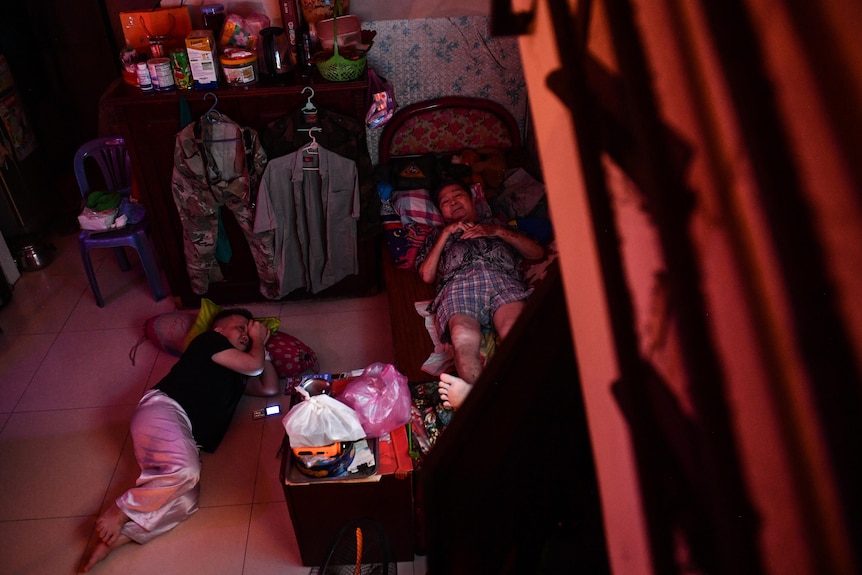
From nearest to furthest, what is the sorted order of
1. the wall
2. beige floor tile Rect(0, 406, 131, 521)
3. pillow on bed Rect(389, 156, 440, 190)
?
the wall
beige floor tile Rect(0, 406, 131, 521)
pillow on bed Rect(389, 156, 440, 190)

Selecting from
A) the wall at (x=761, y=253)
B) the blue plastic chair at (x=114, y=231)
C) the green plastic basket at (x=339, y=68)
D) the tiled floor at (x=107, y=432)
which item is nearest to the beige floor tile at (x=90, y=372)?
the tiled floor at (x=107, y=432)

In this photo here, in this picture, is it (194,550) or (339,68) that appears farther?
(339,68)

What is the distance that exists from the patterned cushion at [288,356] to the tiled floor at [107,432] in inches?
6.1

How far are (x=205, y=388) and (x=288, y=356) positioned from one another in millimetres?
455

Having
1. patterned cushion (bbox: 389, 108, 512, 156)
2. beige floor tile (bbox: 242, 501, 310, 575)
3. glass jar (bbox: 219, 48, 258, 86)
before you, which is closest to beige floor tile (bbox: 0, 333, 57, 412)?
beige floor tile (bbox: 242, 501, 310, 575)

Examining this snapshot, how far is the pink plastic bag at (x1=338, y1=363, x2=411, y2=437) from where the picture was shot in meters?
2.21

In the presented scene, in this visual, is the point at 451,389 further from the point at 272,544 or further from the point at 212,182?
the point at 212,182

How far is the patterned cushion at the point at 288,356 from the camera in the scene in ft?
9.85

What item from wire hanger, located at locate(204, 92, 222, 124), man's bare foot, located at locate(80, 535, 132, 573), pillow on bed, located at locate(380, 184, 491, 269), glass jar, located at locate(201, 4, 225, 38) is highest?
glass jar, located at locate(201, 4, 225, 38)

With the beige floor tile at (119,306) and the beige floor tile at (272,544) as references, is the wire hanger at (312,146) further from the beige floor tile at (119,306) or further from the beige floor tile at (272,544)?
the beige floor tile at (272,544)

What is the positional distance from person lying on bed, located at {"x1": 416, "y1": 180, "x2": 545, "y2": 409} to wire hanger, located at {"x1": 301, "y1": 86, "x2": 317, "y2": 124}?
82cm

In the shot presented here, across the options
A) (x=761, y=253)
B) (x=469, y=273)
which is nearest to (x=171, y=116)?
(x=469, y=273)

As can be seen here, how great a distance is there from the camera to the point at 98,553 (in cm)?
230

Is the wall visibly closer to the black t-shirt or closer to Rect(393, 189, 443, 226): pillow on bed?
the black t-shirt
